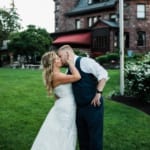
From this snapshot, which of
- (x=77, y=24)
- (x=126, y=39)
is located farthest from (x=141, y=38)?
(x=77, y=24)

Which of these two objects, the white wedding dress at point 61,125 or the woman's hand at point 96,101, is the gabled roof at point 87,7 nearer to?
the white wedding dress at point 61,125

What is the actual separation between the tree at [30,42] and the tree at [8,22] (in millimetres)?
10238

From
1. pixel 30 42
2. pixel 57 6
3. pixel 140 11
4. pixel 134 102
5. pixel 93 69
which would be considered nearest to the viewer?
pixel 93 69

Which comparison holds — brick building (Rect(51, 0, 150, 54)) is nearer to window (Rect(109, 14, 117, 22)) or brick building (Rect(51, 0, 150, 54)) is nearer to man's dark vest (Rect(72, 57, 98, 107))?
window (Rect(109, 14, 117, 22))

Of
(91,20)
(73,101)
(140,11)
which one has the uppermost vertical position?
(140,11)

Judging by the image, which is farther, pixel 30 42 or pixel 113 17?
pixel 113 17

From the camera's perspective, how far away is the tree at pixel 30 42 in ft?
161

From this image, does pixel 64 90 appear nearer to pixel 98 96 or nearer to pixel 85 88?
pixel 85 88

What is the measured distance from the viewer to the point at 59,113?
7.48 m

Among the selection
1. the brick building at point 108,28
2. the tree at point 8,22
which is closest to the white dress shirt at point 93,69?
the brick building at point 108,28

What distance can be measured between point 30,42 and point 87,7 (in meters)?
Answer: 12.8

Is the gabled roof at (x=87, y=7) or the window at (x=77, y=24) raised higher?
the gabled roof at (x=87, y=7)

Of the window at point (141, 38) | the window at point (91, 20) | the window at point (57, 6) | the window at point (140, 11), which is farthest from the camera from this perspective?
the window at point (57, 6)

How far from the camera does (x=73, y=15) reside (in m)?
61.1
